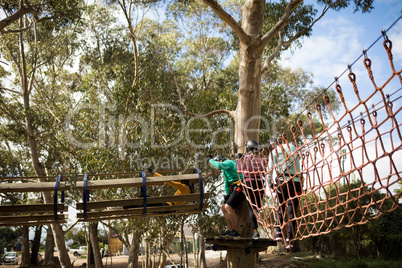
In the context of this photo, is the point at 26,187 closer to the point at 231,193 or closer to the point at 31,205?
the point at 31,205

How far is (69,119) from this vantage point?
15391mm

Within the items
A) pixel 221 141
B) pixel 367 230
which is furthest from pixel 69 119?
pixel 367 230

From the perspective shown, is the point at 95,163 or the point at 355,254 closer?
the point at 95,163

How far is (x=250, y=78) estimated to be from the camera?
6.43m

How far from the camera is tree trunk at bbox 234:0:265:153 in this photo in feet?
20.6

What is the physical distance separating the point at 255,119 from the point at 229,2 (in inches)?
536

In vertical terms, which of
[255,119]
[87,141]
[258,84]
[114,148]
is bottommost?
[255,119]

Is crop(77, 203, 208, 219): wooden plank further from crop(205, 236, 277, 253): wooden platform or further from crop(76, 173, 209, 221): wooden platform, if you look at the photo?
crop(205, 236, 277, 253): wooden platform

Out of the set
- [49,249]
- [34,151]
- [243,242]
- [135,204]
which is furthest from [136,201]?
[49,249]

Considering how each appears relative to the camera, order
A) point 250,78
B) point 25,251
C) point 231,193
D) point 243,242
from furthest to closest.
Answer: point 25,251 → point 250,78 → point 231,193 → point 243,242

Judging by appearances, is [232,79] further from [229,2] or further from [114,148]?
[114,148]

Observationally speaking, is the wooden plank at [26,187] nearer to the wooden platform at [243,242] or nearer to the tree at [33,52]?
the wooden platform at [243,242]

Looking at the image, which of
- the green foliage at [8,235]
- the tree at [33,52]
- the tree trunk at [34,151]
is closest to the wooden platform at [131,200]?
the tree at [33,52]

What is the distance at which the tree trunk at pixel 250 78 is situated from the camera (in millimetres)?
6283
